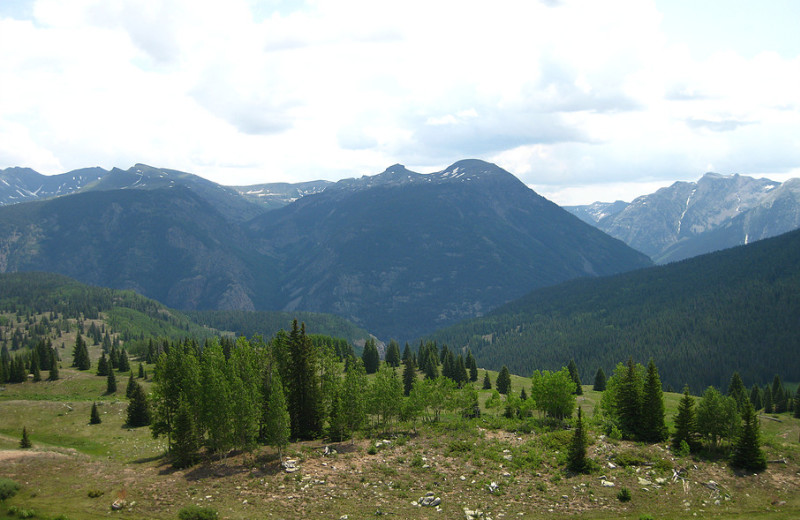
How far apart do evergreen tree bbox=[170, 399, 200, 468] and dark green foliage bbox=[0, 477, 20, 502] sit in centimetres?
1450

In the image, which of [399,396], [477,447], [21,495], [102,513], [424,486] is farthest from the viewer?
[399,396]

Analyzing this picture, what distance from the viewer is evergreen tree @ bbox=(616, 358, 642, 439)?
7244cm

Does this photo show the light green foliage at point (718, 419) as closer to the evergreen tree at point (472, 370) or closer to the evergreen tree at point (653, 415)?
the evergreen tree at point (653, 415)

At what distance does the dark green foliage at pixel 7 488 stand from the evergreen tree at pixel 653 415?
Result: 69.1 metres

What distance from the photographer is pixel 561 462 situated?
61844 millimetres

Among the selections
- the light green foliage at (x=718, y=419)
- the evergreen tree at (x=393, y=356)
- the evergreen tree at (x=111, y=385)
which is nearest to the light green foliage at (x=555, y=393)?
the light green foliage at (x=718, y=419)

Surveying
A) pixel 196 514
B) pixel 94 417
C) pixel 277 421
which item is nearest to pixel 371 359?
pixel 94 417

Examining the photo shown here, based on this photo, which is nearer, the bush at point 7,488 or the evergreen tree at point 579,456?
the bush at point 7,488

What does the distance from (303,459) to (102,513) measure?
20.0 meters

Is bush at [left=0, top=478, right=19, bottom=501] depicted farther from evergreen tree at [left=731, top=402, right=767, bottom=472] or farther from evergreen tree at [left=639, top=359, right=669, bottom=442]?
evergreen tree at [left=731, top=402, right=767, bottom=472]

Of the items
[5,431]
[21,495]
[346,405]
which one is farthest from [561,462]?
[5,431]

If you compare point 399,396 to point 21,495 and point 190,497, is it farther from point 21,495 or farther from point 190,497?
point 21,495

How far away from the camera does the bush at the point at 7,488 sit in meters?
50.4

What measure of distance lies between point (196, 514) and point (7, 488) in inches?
757
